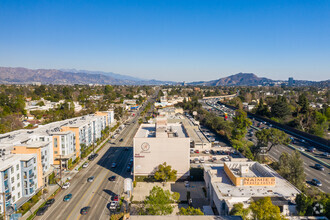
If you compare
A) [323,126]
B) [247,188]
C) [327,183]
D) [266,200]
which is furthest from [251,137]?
[266,200]

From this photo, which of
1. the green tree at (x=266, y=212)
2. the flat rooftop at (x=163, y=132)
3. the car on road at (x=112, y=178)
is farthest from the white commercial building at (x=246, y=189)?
the car on road at (x=112, y=178)

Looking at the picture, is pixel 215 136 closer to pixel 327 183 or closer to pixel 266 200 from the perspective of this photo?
pixel 327 183

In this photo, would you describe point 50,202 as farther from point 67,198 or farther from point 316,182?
point 316,182

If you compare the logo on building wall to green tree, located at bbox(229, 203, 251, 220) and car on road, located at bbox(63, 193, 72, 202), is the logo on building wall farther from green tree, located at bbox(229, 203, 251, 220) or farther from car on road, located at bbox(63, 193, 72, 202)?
green tree, located at bbox(229, 203, 251, 220)

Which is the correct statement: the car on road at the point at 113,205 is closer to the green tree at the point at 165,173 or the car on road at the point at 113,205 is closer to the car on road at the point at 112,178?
the green tree at the point at 165,173

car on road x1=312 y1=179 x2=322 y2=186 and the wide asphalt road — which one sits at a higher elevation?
car on road x1=312 y1=179 x2=322 y2=186

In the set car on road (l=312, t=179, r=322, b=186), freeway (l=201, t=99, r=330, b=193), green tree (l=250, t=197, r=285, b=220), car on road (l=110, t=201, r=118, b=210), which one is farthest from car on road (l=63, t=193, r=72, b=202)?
car on road (l=312, t=179, r=322, b=186)
